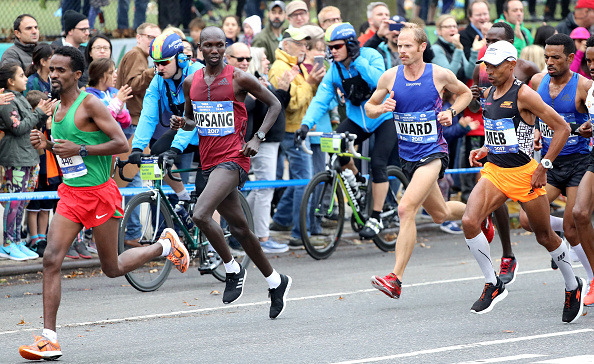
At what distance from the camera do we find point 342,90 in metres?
11.1

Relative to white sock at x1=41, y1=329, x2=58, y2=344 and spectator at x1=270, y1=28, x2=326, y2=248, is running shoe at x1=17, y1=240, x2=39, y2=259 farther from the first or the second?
white sock at x1=41, y1=329, x2=58, y2=344

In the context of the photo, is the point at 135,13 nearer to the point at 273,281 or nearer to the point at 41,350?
the point at 273,281

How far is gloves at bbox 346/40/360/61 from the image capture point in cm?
1075

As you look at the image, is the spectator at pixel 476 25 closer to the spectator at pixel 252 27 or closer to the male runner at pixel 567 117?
the spectator at pixel 252 27

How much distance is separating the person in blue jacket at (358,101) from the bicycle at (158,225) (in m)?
1.89

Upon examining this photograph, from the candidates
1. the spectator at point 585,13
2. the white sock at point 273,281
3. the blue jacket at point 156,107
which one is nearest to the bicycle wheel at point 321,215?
the blue jacket at point 156,107

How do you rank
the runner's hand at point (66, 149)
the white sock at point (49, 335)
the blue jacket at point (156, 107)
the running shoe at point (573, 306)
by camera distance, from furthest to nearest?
1. the blue jacket at point (156, 107)
2. the running shoe at point (573, 306)
3. the runner's hand at point (66, 149)
4. the white sock at point (49, 335)

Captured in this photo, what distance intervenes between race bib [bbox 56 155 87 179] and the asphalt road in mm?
1226

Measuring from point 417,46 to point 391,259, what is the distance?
337cm

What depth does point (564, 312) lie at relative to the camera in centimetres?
752

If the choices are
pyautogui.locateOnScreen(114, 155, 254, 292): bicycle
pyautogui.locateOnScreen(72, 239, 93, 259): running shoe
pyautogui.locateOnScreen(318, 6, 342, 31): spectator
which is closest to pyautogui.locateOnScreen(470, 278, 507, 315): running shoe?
pyautogui.locateOnScreen(114, 155, 254, 292): bicycle

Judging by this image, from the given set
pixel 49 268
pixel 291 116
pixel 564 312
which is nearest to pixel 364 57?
pixel 291 116

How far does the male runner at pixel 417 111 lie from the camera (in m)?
8.33

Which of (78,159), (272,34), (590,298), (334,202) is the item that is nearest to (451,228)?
(334,202)
